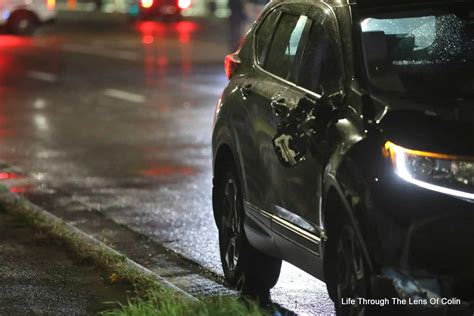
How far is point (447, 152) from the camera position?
489 centimetres

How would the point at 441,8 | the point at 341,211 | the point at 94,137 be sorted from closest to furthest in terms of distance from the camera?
the point at 341,211
the point at 441,8
the point at 94,137

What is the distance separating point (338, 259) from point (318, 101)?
789mm

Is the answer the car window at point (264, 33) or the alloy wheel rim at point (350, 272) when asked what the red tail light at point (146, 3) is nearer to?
the car window at point (264, 33)

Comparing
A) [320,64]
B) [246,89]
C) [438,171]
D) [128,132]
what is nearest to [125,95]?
[128,132]

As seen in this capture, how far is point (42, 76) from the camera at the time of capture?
2191 centimetres

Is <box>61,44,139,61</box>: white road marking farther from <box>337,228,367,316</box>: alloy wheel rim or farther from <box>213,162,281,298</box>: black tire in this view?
<box>337,228,367,316</box>: alloy wheel rim

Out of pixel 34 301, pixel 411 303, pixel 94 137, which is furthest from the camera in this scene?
pixel 94 137

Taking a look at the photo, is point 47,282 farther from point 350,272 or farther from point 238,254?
point 350,272

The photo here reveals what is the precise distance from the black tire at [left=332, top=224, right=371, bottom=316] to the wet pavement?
1.49 m

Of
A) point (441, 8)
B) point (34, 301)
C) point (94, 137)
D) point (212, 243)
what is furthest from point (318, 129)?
point (94, 137)

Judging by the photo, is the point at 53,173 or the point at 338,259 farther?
the point at 53,173

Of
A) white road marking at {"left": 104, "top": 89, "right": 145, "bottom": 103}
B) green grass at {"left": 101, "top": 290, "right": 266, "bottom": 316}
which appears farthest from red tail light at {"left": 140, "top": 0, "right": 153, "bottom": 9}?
green grass at {"left": 101, "top": 290, "right": 266, "bottom": 316}

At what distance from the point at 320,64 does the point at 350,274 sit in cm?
123

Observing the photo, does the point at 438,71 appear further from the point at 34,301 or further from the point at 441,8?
the point at 34,301
